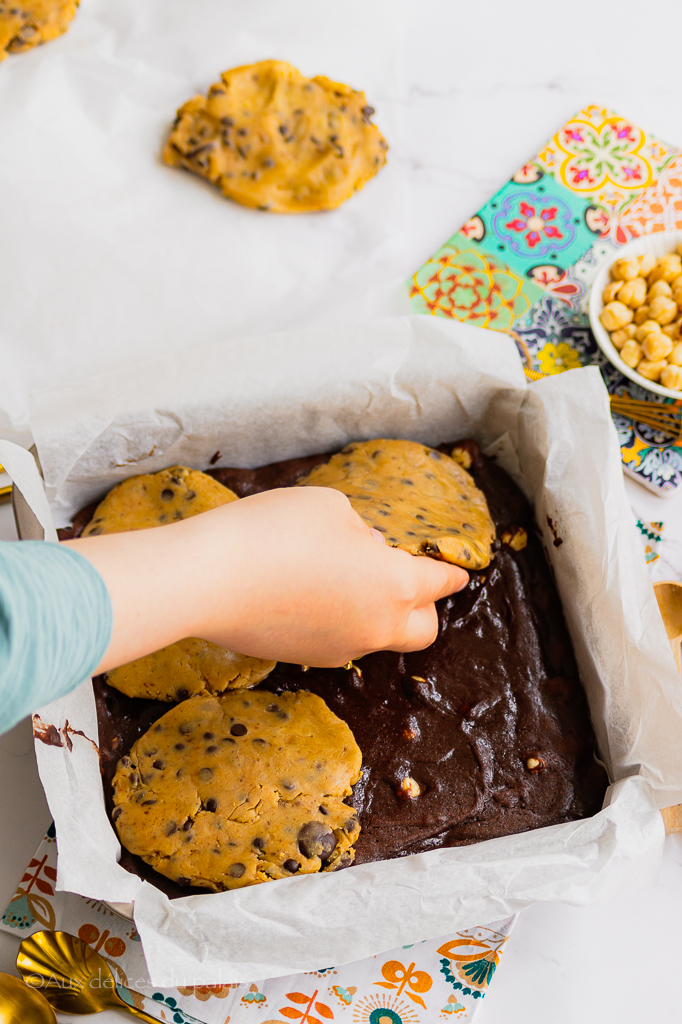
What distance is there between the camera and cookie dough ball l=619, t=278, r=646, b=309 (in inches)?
66.2

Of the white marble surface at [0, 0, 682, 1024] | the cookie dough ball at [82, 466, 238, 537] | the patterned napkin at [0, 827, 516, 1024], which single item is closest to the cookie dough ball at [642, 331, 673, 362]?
the white marble surface at [0, 0, 682, 1024]

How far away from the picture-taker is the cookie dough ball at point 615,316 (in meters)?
1.68

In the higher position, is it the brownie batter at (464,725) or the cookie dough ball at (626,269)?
the cookie dough ball at (626,269)

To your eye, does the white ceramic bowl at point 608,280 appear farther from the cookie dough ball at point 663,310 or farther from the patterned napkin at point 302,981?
the patterned napkin at point 302,981

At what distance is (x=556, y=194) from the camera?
1.93 m

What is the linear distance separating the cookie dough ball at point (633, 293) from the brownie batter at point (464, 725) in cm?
72

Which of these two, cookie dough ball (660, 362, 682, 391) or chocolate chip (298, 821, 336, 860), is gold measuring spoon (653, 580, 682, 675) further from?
chocolate chip (298, 821, 336, 860)

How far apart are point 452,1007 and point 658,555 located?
940 mm

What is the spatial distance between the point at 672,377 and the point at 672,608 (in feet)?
1.65

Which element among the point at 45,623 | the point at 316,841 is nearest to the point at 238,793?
the point at 316,841

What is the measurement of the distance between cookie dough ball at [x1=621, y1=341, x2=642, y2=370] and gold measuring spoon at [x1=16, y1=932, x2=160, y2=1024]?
155 centimetres

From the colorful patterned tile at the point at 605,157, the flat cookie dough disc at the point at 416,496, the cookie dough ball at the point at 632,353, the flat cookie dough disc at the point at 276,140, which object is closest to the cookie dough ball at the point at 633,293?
the cookie dough ball at the point at 632,353

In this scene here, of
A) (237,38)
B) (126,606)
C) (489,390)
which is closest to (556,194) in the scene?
(489,390)

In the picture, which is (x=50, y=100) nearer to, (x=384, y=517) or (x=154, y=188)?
(x=154, y=188)
